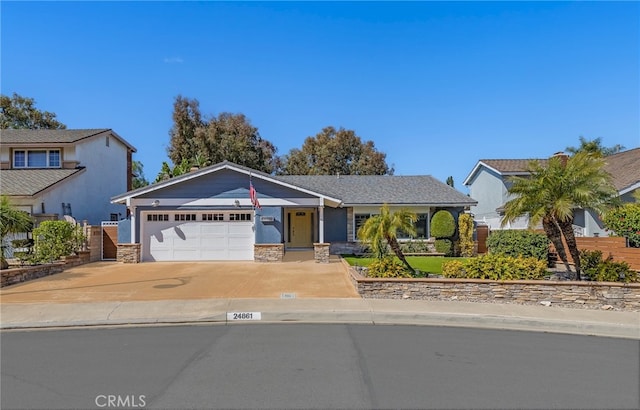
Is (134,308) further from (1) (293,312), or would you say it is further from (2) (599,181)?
(2) (599,181)

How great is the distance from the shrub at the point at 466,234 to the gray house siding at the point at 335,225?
20.1ft

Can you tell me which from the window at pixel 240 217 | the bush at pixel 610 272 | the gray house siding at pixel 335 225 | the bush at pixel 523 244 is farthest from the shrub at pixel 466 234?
the window at pixel 240 217

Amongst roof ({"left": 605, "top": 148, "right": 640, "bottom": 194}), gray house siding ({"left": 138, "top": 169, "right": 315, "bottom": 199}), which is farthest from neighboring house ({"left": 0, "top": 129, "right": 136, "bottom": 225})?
roof ({"left": 605, "top": 148, "right": 640, "bottom": 194})

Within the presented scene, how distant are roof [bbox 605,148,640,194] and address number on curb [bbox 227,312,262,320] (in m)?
18.7

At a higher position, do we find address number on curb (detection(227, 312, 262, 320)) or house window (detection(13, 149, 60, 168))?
house window (detection(13, 149, 60, 168))

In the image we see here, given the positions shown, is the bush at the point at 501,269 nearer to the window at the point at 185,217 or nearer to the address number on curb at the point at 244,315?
the address number on curb at the point at 244,315

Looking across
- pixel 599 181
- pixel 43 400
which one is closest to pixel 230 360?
pixel 43 400

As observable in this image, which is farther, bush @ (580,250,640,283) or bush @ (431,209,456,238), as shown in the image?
bush @ (431,209,456,238)

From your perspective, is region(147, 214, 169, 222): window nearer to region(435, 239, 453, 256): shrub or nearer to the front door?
the front door

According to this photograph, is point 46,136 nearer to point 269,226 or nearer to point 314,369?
point 269,226

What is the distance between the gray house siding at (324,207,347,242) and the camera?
21516 millimetres

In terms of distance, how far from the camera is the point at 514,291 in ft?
32.0

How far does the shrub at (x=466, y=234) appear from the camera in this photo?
66.5 feet

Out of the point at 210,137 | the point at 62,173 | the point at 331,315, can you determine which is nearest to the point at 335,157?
the point at 210,137
